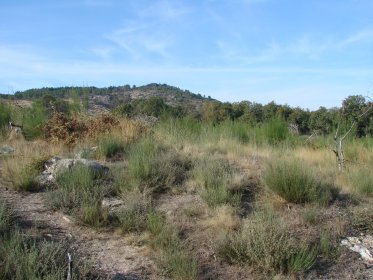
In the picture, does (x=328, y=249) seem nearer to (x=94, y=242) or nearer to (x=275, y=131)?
(x=94, y=242)

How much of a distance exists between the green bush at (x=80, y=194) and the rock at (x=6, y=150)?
2279 mm

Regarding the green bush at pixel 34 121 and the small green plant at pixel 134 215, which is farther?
the green bush at pixel 34 121

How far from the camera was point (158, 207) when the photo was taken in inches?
261

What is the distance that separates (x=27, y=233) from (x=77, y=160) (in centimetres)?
234

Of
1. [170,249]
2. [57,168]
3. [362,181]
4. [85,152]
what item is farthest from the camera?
[85,152]

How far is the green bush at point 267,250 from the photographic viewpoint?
515 cm

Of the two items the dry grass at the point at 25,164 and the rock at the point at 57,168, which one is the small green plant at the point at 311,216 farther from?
the dry grass at the point at 25,164

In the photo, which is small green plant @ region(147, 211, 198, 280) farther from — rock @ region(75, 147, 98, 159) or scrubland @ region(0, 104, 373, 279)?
rock @ region(75, 147, 98, 159)

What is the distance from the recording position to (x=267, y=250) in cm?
517

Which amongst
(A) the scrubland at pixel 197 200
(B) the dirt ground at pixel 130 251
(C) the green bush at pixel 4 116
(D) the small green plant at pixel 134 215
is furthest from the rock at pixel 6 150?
(D) the small green plant at pixel 134 215

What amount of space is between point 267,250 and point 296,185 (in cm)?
199

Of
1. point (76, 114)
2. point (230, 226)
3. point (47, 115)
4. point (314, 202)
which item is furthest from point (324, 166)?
point (47, 115)

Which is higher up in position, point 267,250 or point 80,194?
point 80,194

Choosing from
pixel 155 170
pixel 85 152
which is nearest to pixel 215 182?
pixel 155 170
